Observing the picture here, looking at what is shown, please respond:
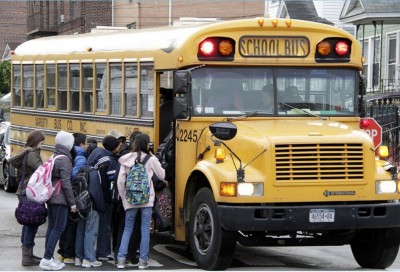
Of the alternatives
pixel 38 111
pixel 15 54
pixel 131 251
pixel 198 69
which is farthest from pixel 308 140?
pixel 15 54

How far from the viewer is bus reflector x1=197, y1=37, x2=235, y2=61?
10.6 m

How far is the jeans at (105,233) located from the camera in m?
10.9

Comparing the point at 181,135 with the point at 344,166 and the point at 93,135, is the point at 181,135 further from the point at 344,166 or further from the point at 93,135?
the point at 93,135

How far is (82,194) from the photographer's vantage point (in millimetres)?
10375

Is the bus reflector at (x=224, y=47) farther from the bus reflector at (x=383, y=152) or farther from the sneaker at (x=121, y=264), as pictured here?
the sneaker at (x=121, y=264)

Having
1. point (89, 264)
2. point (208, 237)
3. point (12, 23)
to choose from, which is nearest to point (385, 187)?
point (208, 237)

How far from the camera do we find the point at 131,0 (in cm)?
4066

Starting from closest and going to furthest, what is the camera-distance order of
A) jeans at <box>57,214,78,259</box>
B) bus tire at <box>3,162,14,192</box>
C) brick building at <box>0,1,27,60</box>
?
1. jeans at <box>57,214,78,259</box>
2. bus tire at <box>3,162,14,192</box>
3. brick building at <box>0,1,27,60</box>

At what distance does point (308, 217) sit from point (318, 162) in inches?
22.8

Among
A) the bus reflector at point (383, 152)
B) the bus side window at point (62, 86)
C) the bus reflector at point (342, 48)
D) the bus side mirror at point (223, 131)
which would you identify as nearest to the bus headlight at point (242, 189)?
the bus side mirror at point (223, 131)

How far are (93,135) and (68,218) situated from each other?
2.80 meters

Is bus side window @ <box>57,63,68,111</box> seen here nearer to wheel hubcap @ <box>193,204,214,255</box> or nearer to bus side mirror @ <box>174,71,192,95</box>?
bus side mirror @ <box>174,71,192,95</box>

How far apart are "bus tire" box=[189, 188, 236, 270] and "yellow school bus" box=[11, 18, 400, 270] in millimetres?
14

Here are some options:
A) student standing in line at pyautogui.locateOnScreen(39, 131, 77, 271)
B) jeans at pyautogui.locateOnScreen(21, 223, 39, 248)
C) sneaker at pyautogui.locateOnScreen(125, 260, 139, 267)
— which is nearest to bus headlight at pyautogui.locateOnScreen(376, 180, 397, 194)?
sneaker at pyautogui.locateOnScreen(125, 260, 139, 267)
